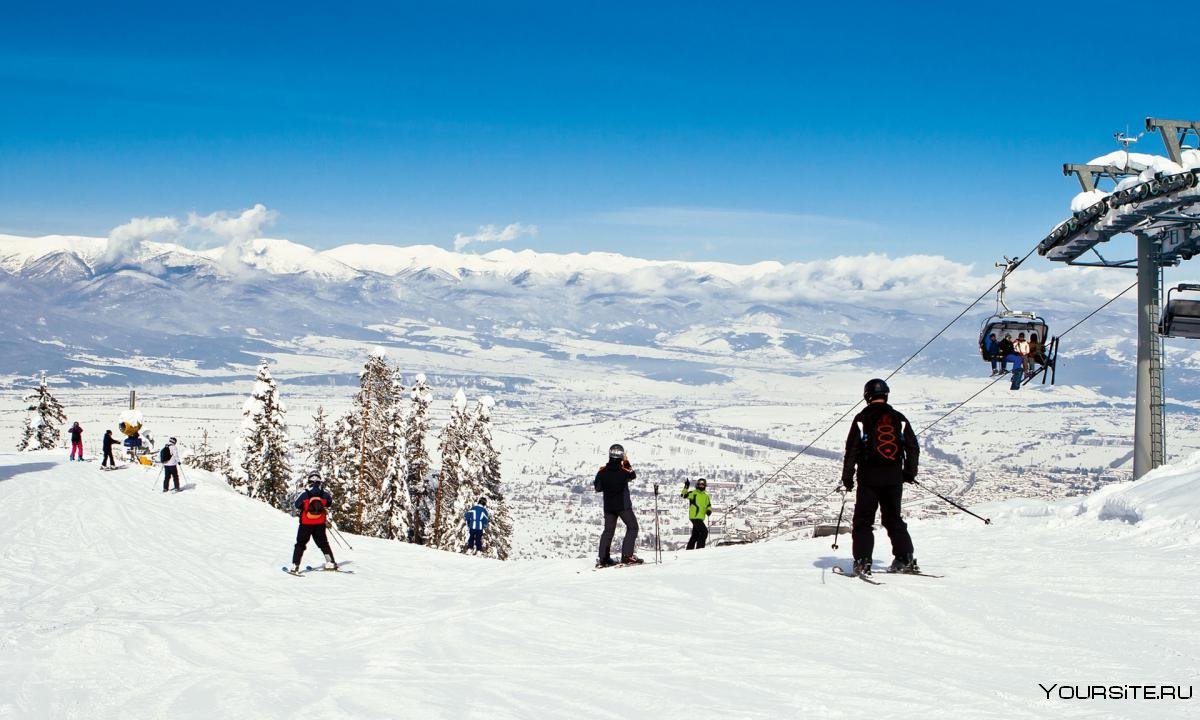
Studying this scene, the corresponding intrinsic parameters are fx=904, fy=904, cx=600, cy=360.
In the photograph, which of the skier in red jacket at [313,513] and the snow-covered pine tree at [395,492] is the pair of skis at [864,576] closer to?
the skier in red jacket at [313,513]

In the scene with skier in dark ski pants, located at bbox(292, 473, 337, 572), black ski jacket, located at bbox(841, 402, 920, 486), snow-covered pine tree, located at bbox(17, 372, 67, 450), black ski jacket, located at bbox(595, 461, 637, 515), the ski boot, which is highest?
black ski jacket, located at bbox(841, 402, 920, 486)

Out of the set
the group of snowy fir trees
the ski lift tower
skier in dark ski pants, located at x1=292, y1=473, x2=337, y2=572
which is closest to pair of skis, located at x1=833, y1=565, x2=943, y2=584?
skier in dark ski pants, located at x1=292, y1=473, x2=337, y2=572

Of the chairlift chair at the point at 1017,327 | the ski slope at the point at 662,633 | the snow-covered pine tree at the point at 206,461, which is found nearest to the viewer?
the ski slope at the point at 662,633

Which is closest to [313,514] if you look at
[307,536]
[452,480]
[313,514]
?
[313,514]

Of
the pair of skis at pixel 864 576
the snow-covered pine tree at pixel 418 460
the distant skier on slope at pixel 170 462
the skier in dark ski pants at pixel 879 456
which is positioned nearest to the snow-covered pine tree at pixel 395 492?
the snow-covered pine tree at pixel 418 460

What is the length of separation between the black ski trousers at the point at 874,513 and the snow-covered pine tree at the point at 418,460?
29.4 metres

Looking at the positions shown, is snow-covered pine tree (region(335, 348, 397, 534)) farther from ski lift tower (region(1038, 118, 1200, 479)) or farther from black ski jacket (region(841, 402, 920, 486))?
black ski jacket (region(841, 402, 920, 486))

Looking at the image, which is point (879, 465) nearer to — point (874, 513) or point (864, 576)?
point (874, 513)

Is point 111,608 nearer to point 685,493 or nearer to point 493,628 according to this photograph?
point 493,628

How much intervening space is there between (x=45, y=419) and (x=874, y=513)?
4978cm

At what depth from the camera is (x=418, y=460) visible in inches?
1484

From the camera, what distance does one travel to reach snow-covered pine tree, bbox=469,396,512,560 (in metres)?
36.4

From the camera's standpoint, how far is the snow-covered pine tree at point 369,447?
36.8 metres

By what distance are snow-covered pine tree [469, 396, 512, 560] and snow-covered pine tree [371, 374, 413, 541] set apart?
116 inches
